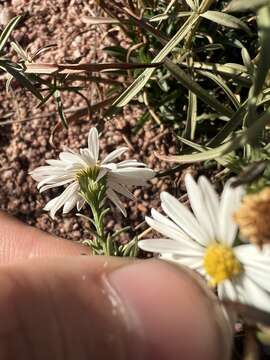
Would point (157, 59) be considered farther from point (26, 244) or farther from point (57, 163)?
Result: point (26, 244)

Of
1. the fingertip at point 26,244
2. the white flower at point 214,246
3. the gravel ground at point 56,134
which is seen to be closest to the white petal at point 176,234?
the white flower at point 214,246

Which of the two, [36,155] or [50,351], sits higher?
[36,155]

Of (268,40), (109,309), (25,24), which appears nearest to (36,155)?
(25,24)

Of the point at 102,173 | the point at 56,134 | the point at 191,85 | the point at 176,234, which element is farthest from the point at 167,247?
the point at 56,134

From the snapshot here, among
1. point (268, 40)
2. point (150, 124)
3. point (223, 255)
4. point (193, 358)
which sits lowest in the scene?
point (193, 358)

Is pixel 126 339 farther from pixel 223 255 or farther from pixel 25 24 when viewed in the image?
pixel 25 24

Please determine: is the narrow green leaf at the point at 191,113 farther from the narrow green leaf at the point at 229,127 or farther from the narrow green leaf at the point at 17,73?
the narrow green leaf at the point at 17,73
